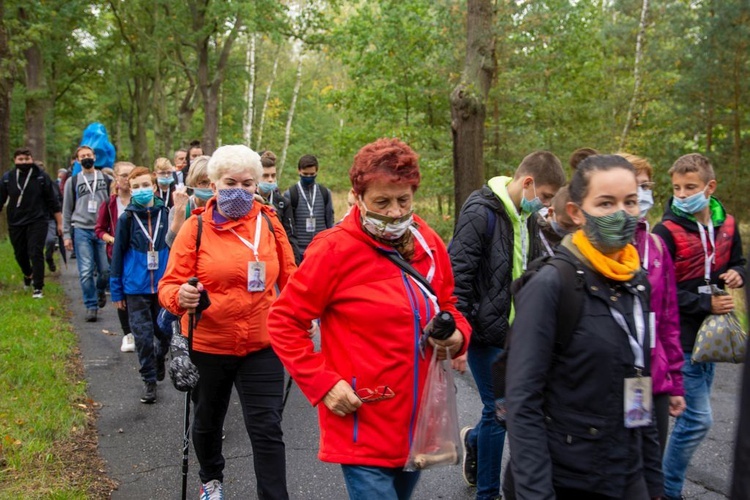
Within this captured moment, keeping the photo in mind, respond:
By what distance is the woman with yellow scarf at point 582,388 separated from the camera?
2410mm

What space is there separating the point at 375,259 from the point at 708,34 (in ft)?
53.9

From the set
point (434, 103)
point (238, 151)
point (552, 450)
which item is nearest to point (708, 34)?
point (434, 103)

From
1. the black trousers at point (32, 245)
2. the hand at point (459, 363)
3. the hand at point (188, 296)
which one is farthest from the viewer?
the black trousers at point (32, 245)

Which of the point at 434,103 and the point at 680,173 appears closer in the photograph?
the point at 680,173

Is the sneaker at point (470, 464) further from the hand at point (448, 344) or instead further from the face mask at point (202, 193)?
the face mask at point (202, 193)

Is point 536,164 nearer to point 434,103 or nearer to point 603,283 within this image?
point 603,283

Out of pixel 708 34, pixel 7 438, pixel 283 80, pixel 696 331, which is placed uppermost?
pixel 283 80

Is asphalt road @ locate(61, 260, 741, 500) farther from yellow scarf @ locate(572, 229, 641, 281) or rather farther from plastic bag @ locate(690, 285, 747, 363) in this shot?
yellow scarf @ locate(572, 229, 641, 281)

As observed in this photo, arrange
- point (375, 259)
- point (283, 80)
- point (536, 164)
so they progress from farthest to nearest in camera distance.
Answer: point (283, 80) → point (536, 164) → point (375, 259)

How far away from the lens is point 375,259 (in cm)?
288

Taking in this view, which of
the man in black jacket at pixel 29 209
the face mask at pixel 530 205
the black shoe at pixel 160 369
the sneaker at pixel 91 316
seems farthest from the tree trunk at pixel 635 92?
the face mask at pixel 530 205

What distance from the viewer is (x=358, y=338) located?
9.35 feet

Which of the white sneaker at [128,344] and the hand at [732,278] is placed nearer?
the hand at [732,278]

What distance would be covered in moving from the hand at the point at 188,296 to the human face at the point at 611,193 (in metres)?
2.17
